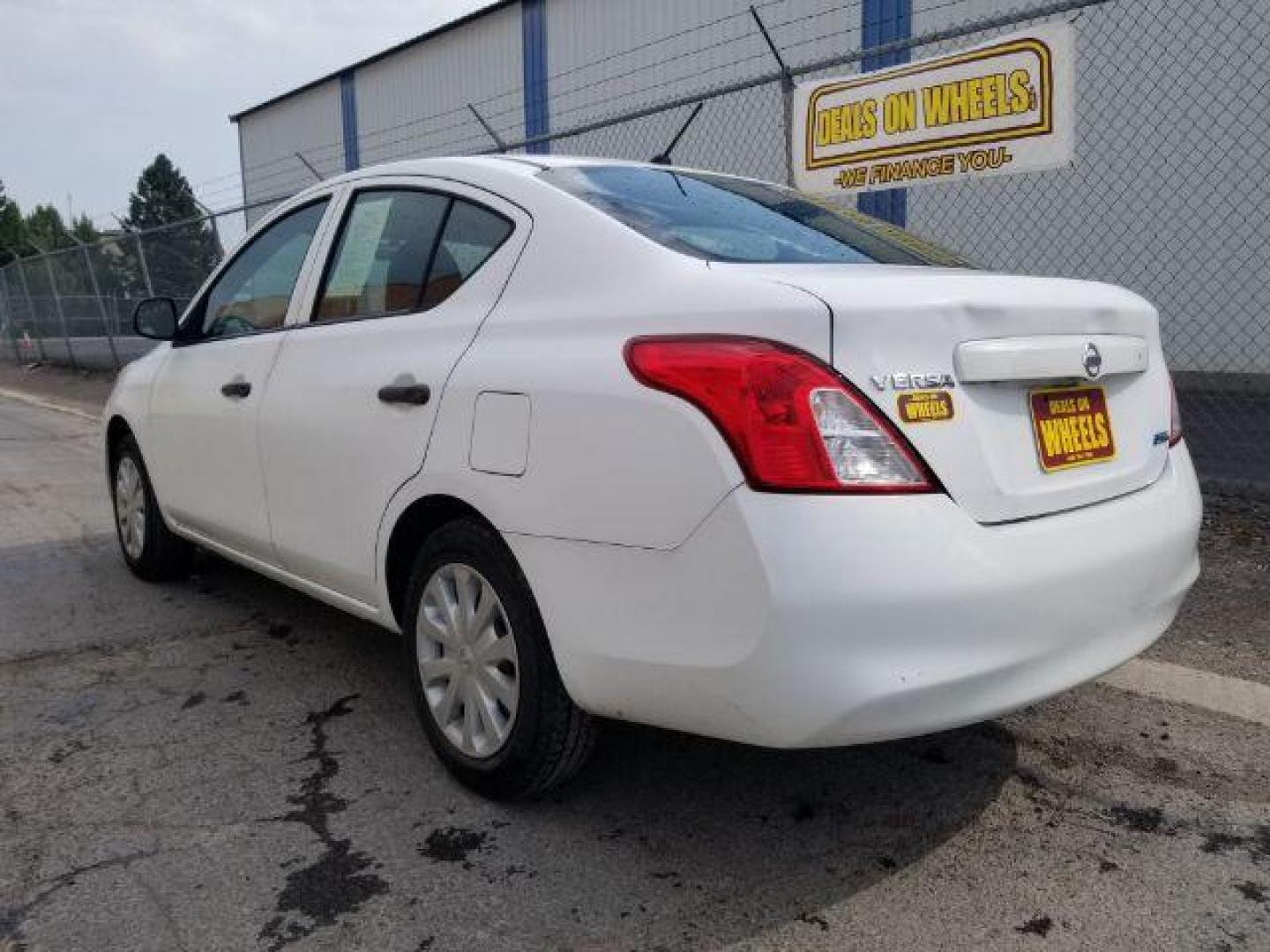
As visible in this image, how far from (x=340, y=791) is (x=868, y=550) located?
5.19 feet

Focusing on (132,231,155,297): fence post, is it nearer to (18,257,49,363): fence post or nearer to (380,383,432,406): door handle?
(18,257,49,363): fence post

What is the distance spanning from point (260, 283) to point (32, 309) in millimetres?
20051

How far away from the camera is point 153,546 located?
4.62 meters

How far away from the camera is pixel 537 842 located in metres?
2.49

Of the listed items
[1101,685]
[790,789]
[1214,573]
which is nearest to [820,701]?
[790,789]

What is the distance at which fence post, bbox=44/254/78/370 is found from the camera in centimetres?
1853

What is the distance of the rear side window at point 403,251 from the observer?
284cm

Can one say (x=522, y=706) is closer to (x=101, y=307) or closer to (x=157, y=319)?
(x=157, y=319)

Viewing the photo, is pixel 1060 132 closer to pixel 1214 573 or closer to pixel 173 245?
pixel 1214 573

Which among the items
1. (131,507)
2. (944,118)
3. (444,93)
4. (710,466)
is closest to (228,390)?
(131,507)

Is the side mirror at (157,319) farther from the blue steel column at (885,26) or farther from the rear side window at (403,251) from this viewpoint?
the blue steel column at (885,26)

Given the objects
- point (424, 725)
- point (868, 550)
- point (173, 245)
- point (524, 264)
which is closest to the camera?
point (868, 550)

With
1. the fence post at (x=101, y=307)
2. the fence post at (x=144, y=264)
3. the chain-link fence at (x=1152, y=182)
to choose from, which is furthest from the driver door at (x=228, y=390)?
the fence post at (x=101, y=307)

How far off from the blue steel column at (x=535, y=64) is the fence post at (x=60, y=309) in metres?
8.74
